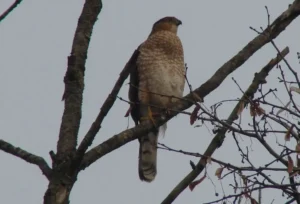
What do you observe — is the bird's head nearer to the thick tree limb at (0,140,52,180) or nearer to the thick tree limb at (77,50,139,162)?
the thick tree limb at (77,50,139,162)

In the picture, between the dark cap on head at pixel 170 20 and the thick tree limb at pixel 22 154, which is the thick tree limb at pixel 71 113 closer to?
the thick tree limb at pixel 22 154

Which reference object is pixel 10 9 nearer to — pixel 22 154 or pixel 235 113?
pixel 22 154

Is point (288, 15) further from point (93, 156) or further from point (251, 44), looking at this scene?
point (93, 156)

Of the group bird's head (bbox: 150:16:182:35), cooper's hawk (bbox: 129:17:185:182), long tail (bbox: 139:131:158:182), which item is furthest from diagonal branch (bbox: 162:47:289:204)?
bird's head (bbox: 150:16:182:35)

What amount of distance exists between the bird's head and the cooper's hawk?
294mm

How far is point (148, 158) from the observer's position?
Answer: 6.44 metres

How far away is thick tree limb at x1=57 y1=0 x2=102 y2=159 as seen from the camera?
234 centimetres

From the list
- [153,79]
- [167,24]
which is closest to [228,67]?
[153,79]

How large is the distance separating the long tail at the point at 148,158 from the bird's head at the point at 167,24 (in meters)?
1.31

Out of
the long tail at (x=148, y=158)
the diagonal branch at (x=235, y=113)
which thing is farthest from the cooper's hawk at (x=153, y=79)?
the diagonal branch at (x=235, y=113)

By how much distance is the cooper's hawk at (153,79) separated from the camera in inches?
241

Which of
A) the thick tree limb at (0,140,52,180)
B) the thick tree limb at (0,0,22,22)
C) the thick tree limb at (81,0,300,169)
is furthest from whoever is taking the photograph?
the thick tree limb at (81,0,300,169)

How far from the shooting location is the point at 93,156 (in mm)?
2396

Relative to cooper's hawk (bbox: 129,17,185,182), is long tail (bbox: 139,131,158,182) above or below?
below
